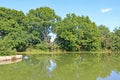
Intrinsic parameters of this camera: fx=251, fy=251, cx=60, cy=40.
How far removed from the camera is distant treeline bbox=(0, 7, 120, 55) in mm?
31125

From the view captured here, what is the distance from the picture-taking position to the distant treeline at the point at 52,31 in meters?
31.1

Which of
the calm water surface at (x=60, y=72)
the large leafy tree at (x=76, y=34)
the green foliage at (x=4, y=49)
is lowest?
the calm water surface at (x=60, y=72)

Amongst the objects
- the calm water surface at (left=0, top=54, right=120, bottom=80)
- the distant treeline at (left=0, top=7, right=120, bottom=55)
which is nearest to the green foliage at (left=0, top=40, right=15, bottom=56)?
the calm water surface at (left=0, top=54, right=120, bottom=80)

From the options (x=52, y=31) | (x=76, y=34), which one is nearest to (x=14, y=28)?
(x=52, y=31)

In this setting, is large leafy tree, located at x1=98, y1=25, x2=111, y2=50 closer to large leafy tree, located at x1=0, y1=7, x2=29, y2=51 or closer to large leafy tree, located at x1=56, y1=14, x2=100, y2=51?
large leafy tree, located at x1=56, y1=14, x2=100, y2=51

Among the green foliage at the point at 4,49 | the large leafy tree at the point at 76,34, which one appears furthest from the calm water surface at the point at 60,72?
the large leafy tree at the point at 76,34

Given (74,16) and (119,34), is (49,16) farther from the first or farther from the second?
(119,34)

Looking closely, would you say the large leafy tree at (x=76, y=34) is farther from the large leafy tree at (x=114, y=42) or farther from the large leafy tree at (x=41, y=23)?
the large leafy tree at (x=114, y=42)

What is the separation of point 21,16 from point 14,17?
1111 mm

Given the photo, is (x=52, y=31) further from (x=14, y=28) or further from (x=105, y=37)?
(x=105, y=37)

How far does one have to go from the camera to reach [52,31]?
113 ft

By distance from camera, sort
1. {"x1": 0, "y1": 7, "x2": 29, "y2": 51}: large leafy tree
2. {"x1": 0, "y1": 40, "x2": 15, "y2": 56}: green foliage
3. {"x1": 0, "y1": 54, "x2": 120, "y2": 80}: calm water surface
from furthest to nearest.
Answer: {"x1": 0, "y1": 7, "x2": 29, "y2": 51}: large leafy tree < {"x1": 0, "y1": 40, "x2": 15, "y2": 56}: green foliage < {"x1": 0, "y1": 54, "x2": 120, "y2": 80}: calm water surface

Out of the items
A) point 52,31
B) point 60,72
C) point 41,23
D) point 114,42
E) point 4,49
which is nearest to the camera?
point 60,72

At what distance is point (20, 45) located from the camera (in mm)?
30500
